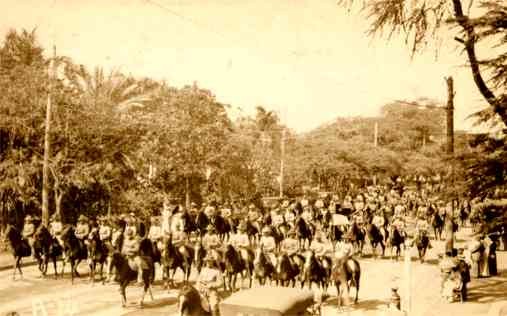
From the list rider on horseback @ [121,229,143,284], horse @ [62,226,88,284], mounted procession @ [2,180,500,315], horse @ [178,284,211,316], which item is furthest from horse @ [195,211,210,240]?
horse @ [178,284,211,316]

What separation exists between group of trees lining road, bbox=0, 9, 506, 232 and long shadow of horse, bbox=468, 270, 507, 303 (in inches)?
160

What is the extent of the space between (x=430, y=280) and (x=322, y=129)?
62.3 metres

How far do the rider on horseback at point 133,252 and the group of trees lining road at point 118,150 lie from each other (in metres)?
8.32

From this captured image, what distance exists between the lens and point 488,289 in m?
18.6

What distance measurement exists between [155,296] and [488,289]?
1061 cm

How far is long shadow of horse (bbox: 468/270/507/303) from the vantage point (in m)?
17.2

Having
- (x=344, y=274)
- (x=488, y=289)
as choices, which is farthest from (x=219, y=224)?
(x=488, y=289)

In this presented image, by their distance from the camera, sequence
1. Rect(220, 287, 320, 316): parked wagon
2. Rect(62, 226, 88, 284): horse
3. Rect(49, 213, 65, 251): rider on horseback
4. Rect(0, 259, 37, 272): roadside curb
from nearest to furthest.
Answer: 1. Rect(220, 287, 320, 316): parked wagon
2. Rect(62, 226, 88, 284): horse
3. Rect(49, 213, 65, 251): rider on horseback
4. Rect(0, 259, 37, 272): roadside curb

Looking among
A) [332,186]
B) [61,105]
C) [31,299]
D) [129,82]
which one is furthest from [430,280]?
[332,186]

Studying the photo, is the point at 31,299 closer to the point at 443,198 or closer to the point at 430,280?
the point at 443,198

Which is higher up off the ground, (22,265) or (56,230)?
(56,230)

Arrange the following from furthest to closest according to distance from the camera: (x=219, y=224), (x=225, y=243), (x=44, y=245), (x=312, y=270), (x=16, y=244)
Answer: (x=219, y=224) < (x=225, y=243) < (x=44, y=245) < (x=16, y=244) < (x=312, y=270)

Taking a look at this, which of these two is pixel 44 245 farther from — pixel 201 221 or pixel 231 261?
pixel 201 221

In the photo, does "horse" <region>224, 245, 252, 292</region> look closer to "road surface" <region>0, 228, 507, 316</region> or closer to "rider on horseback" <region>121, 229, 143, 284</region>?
"road surface" <region>0, 228, 507, 316</region>
